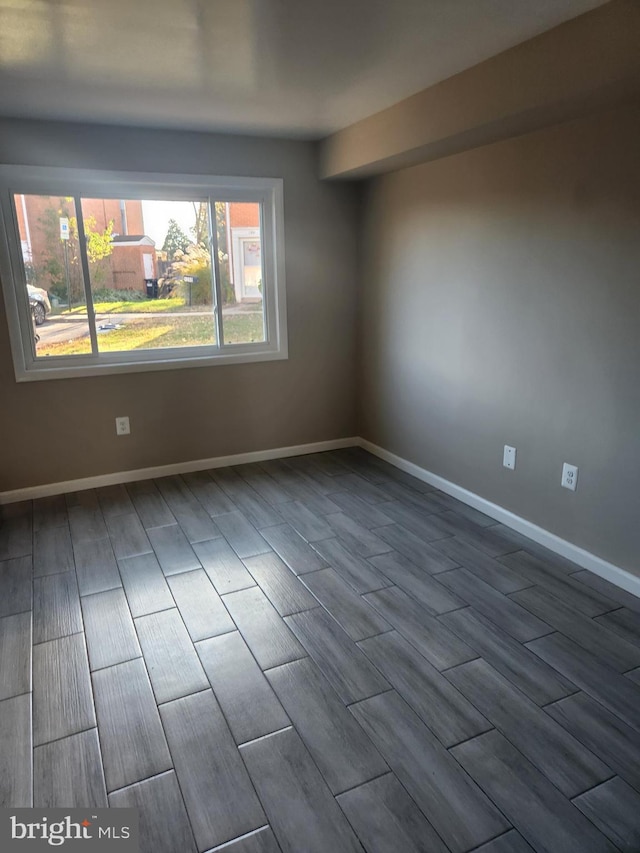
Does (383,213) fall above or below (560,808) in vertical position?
above

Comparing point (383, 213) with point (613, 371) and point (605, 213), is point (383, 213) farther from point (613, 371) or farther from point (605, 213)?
point (613, 371)

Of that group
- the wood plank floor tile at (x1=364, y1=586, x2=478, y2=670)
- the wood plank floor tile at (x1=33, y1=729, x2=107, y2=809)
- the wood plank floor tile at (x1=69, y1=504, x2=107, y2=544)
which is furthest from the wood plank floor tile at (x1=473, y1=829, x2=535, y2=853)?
the wood plank floor tile at (x1=69, y1=504, x2=107, y2=544)

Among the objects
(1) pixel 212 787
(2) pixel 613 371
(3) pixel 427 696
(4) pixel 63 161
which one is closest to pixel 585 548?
(2) pixel 613 371

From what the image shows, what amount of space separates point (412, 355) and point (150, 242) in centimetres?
187

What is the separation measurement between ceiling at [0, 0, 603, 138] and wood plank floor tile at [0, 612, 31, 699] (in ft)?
7.32

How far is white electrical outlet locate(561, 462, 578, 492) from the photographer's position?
8.88 ft

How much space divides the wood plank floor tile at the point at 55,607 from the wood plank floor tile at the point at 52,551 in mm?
69

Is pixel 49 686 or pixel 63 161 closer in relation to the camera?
pixel 49 686

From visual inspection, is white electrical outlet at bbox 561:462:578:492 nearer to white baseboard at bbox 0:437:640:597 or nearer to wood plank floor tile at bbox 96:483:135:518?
white baseboard at bbox 0:437:640:597

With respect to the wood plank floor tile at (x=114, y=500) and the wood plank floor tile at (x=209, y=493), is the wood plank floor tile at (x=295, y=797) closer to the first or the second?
the wood plank floor tile at (x=209, y=493)

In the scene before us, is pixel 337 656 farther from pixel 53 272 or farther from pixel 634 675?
pixel 53 272

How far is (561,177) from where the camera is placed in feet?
8.40

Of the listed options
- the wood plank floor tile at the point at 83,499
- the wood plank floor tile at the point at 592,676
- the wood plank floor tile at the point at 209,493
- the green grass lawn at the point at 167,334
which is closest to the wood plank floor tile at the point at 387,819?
the wood plank floor tile at the point at 592,676

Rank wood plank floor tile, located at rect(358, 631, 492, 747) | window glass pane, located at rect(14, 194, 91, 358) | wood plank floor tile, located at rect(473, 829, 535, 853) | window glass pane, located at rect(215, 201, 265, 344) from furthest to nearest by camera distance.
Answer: window glass pane, located at rect(215, 201, 265, 344) → window glass pane, located at rect(14, 194, 91, 358) → wood plank floor tile, located at rect(358, 631, 492, 747) → wood plank floor tile, located at rect(473, 829, 535, 853)
